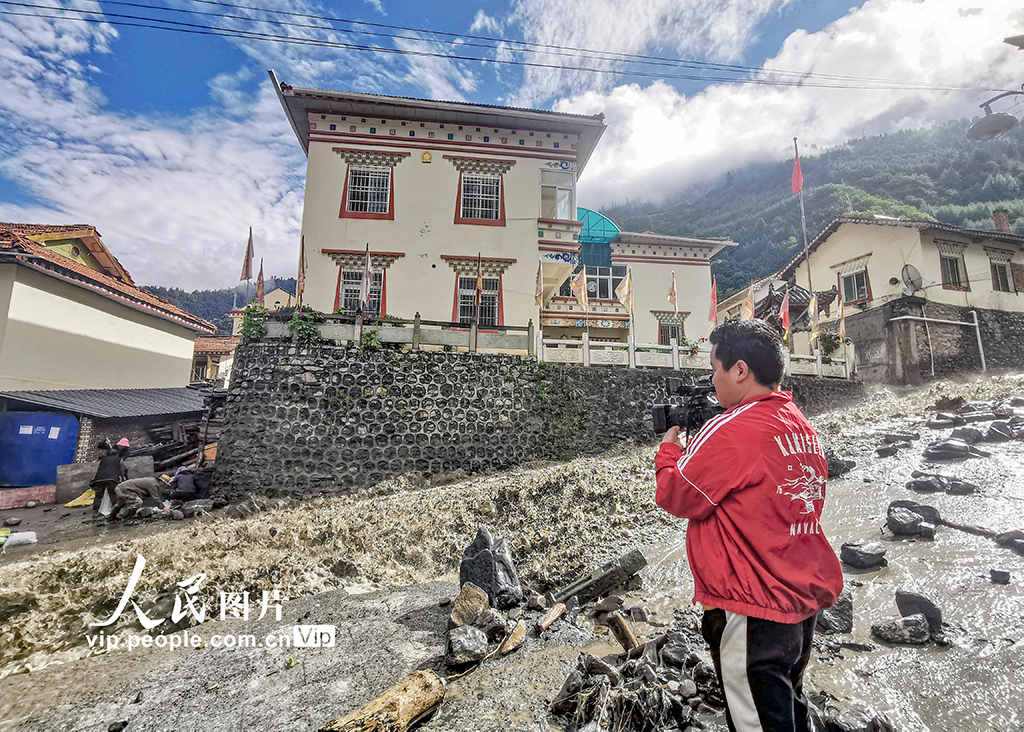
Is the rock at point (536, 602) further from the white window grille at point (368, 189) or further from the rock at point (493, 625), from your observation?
the white window grille at point (368, 189)

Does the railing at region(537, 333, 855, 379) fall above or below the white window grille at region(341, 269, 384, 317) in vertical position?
below

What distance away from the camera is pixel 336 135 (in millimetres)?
15625

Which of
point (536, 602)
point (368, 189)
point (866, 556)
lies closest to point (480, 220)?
point (368, 189)

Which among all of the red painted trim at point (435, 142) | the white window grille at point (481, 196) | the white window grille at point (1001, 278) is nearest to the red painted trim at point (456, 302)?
the white window grille at point (481, 196)

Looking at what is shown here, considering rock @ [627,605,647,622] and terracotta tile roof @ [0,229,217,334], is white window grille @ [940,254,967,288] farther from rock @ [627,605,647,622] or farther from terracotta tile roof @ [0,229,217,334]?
terracotta tile roof @ [0,229,217,334]

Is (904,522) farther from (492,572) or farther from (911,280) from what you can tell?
(911,280)

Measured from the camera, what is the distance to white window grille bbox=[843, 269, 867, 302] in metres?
19.2

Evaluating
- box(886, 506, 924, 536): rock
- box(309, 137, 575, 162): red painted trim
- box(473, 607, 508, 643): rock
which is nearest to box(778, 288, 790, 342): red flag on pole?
box(309, 137, 575, 162): red painted trim

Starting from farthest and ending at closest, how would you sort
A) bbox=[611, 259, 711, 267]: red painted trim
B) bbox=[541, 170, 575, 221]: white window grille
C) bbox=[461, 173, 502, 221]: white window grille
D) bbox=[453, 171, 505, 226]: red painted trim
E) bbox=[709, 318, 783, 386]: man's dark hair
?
bbox=[611, 259, 711, 267]: red painted trim < bbox=[541, 170, 575, 221]: white window grille < bbox=[461, 173, 502, 221]: white window grille < bbox=[453, 171, 505, 226]: red painted trim < bbox=[709, 318, 783, 386]: man's dark hair

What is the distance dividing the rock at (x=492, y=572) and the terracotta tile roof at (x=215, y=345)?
2895cm

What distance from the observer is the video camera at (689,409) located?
90.0 inches

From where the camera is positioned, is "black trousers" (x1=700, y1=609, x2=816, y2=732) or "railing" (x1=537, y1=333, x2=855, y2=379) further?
"railing" (x1=537, y1=333, x2=855, y2=379)

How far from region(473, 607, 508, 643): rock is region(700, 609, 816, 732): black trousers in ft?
9.64

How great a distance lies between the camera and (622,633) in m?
4.04
